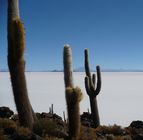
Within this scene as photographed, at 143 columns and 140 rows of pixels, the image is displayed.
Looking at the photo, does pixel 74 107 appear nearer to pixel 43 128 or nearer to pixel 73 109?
pixel 73 109

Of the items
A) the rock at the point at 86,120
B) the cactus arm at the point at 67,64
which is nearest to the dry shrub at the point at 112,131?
the rock at the point at 86,120

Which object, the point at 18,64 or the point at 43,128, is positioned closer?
the point at 18,64

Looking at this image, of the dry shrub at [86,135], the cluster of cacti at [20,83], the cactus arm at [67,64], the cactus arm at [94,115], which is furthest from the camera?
the cactus arm at [94,115]

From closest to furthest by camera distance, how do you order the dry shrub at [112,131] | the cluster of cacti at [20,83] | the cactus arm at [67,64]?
1. the cluster of cacti at [20,83]
2. the cactus arm at [67,64]
3. the dry shrub at [112,131]

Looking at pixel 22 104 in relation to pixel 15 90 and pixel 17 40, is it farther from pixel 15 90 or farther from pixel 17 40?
pixel 17 40

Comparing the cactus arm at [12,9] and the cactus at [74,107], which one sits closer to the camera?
the cactus at [74,107]

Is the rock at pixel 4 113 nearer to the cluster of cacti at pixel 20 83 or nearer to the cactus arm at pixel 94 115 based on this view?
the cactus arm at pixel 94 115

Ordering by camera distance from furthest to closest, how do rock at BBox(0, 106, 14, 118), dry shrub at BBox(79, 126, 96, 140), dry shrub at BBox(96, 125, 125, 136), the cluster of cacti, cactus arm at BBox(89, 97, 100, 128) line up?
cactus arm at BBox(89, 97, 100, 128) → rock at BBox(0, 106, 14, 118) → dry shrub at BBox(96, 125, 125, 136) → dry shrub at BBox(79, 126, 96, 140) → the cluster of cacti

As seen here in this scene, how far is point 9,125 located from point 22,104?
1.26m

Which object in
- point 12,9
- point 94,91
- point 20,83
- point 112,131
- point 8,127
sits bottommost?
point 112,131

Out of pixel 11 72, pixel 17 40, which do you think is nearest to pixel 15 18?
pixel 17 40

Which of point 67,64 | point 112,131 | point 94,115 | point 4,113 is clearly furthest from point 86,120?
point 67,64

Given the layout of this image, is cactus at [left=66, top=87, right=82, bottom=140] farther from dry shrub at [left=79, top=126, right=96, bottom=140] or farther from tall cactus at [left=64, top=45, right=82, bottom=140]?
dry shrub at [left=79, top=126, right=96, bottom=140]

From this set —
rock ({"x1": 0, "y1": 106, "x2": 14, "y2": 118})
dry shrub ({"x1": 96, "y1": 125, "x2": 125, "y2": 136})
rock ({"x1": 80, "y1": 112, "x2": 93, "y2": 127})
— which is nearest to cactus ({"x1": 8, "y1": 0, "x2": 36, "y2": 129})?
dry shrub ({"x1": 96, "y1": 125, "x2": 125, "y2": 136})
